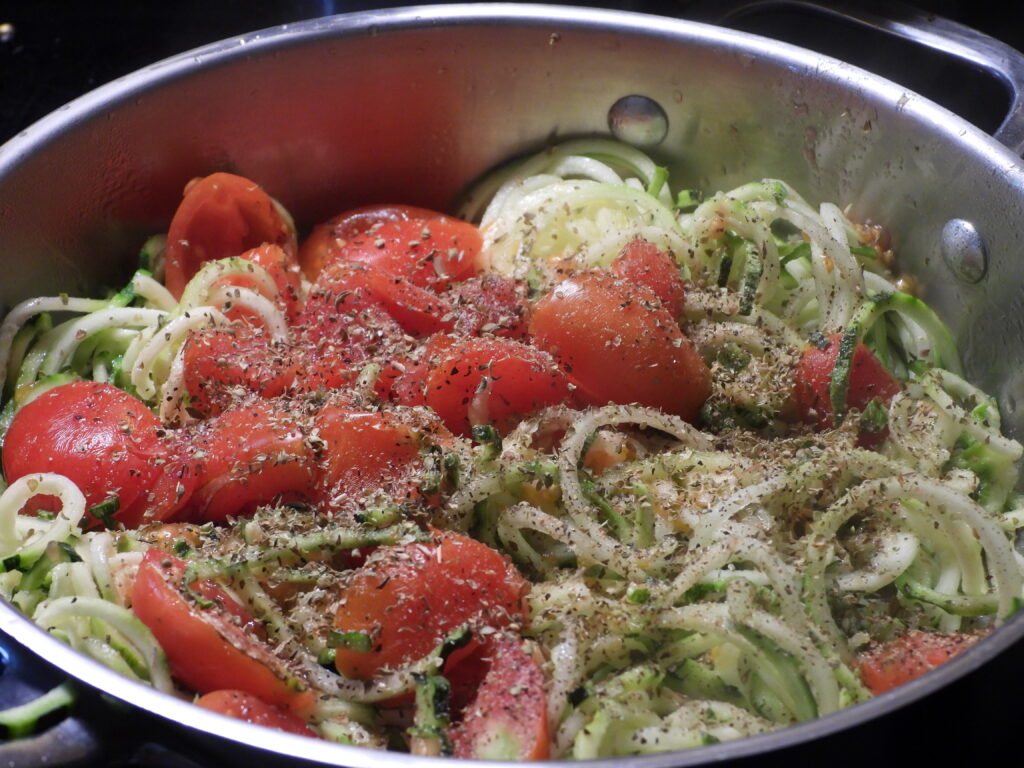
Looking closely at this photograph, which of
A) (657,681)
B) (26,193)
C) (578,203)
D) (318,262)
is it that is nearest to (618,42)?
(578,203)

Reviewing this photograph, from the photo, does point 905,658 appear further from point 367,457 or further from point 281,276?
point 281,276

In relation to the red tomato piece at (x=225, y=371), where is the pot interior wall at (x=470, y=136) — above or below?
above

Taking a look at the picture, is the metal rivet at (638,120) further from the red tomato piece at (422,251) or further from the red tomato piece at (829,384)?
the red tomato piece at (829,384)

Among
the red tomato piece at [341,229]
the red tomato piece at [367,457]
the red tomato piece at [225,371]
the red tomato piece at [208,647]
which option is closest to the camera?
the red tomato piece at [208,647]

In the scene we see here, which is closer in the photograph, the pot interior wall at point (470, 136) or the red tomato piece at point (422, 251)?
the pot interior wall at point (470, 136)

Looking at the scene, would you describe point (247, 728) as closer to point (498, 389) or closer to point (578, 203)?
point (498, 389)

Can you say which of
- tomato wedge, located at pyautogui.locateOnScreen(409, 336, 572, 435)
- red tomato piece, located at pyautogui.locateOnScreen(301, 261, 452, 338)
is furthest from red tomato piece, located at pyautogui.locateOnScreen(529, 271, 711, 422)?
red tomato piece, located at pyautogui.locateOnScreen(301, 261, 452, 338)

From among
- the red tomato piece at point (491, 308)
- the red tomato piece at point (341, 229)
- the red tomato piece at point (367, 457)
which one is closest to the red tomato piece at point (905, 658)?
the red tomato piece at point (367, 457)
